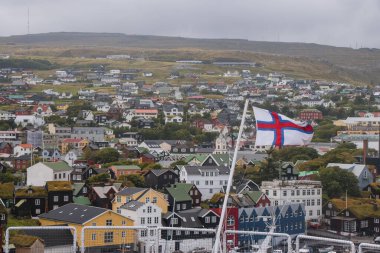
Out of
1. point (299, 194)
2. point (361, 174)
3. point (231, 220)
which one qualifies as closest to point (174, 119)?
point (361, 174)

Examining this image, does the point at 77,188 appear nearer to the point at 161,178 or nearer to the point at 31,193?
the point at 31,193

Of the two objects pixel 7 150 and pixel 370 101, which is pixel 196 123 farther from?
pixel 370 101

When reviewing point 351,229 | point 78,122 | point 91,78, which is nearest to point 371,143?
point 78,122

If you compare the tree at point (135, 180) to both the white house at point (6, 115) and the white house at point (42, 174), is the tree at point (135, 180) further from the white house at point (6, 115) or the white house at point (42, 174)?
the white house at point (6, 115)

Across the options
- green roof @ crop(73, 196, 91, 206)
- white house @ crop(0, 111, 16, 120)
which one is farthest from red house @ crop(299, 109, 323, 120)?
green roof @ crop(73, 196, 91, 206)

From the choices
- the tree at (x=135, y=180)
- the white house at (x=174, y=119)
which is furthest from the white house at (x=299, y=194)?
the white house at (x=174, y=119)
